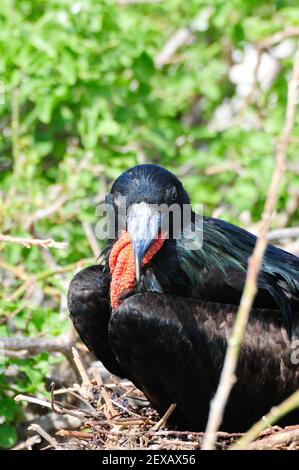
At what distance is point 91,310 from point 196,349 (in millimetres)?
608

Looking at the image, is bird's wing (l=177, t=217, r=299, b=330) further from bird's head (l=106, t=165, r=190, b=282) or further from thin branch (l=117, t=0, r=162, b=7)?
thin branch (l=117, t=0, r=162, b=7)

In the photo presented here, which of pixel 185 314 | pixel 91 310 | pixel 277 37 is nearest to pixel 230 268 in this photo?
pixel 185 314

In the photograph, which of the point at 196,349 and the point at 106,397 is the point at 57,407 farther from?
the point at 196,349

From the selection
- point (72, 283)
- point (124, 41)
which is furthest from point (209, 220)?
point (124, 41)

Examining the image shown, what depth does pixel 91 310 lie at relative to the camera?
4598mm

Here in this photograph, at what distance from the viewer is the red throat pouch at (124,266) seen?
450 centimetres

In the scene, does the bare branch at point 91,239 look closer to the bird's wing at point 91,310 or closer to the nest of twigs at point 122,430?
the nest of twigs at point 122,430

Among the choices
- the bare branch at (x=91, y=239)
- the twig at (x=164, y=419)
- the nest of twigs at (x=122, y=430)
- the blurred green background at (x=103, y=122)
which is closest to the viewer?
the nest of twigs at (x=122, y=430)

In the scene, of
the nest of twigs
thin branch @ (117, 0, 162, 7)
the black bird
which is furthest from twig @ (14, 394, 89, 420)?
thin branch @ (117, 0, 162, 7)

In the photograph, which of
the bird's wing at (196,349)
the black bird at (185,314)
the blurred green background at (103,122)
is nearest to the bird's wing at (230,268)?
the black bird at (185,314)

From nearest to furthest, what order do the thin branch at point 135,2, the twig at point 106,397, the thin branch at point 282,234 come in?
the twig at point 106,397 → the thin branch at point 282,234 → the thin branch at point 135,2

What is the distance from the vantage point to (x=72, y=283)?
15.3 feet

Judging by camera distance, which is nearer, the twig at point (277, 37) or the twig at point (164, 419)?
the twig at point (164, 419)

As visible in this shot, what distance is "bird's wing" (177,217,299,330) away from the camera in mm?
4402
